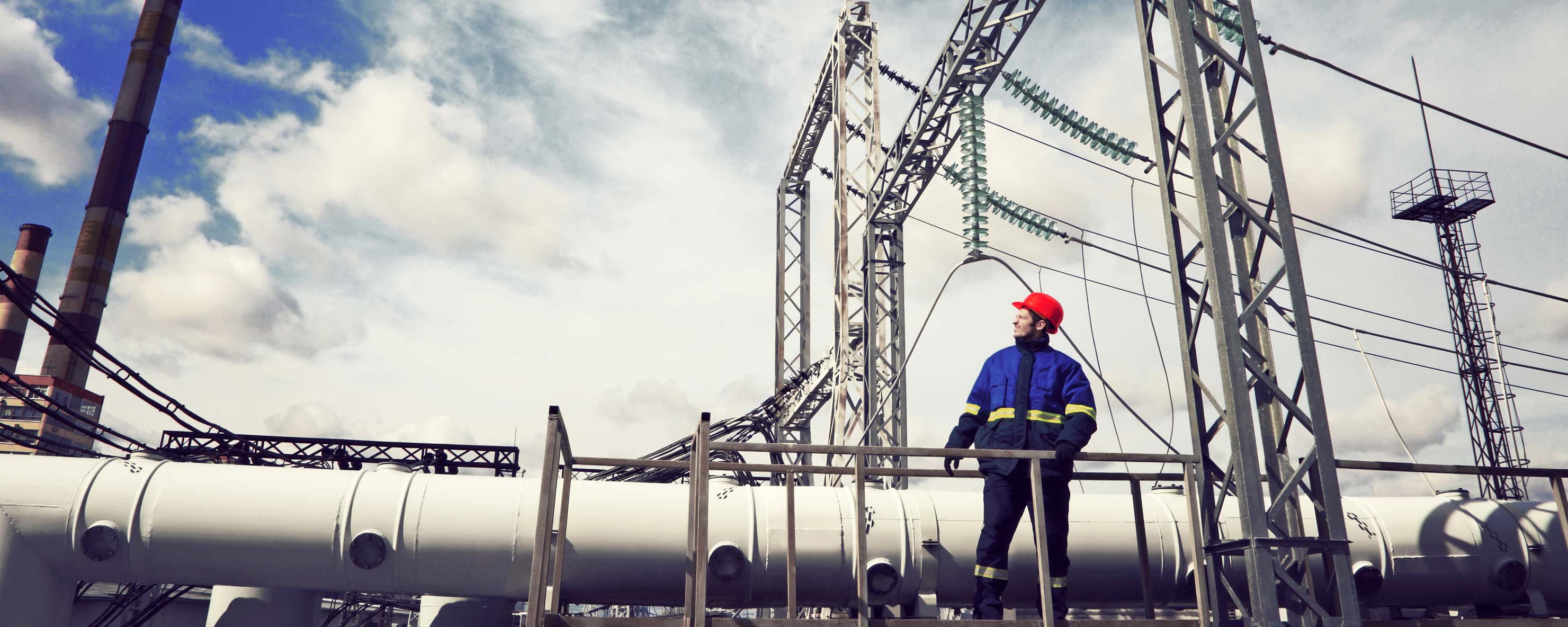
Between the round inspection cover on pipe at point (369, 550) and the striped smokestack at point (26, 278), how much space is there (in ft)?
113

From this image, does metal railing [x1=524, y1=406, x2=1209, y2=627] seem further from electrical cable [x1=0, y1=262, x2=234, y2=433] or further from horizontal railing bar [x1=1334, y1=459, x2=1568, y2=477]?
electrical cable [x1=0, y1=262, x2=234, y2=433]

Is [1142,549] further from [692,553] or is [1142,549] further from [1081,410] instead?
[692,553]

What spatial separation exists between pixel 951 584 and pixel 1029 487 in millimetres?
2269

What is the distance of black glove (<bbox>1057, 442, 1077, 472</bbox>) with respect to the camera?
594cm

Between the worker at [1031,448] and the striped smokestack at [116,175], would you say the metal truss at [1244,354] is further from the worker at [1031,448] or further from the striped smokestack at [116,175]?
the striped smokestack at [116,175]

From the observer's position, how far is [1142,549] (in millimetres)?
7812

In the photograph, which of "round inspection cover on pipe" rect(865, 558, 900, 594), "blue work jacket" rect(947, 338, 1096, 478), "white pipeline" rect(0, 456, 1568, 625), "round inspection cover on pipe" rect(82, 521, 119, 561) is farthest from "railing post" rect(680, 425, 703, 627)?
"round inspection cover on pipe" rect(82, 521, 119, 561)

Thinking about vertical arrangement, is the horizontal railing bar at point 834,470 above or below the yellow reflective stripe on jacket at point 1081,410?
below

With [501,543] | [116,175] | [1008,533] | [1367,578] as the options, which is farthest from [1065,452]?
[116,175]

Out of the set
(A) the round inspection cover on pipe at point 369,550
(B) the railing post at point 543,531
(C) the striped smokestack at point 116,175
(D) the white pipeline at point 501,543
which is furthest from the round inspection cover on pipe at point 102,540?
(C) the striped smokestack at point 116,175

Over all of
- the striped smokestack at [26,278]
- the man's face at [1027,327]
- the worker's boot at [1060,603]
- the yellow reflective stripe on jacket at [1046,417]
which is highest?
the striped smokestack at [26,278]

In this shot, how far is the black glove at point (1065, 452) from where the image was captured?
234 inches

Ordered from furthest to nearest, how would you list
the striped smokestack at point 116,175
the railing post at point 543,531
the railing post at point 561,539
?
the striped smokestack at point 116,175 → the railing post at point 561,539 → the railing post at point 543,531

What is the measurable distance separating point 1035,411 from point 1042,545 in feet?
2.90
